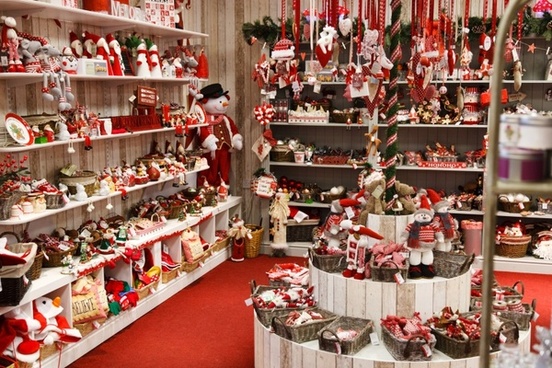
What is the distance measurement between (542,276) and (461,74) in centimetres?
199

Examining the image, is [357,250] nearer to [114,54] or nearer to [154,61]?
[114,54]

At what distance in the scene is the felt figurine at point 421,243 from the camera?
11.7 ft

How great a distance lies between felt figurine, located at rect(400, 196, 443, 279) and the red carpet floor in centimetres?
124

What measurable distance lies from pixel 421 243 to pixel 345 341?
0.71m

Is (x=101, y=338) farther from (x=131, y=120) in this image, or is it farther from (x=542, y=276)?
(x=542, y=276)

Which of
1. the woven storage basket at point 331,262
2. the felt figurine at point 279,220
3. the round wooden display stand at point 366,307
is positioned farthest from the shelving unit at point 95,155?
the woven storage basket at point 331,262

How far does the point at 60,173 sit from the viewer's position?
4.47 metres

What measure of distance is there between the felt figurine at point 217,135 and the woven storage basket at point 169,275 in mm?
1482

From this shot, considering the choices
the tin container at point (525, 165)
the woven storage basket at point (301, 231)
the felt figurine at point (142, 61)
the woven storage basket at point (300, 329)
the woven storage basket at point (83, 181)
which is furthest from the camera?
the woven storage basket at point (301, 231)

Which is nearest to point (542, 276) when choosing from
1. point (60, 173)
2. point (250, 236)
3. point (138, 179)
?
point (250, 236)

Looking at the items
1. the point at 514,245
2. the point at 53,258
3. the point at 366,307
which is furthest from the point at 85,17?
the point at 514,245

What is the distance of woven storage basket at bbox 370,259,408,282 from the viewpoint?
3.48m

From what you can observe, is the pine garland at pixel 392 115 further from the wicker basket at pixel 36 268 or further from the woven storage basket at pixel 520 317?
the wicker basket at pixel 36 268

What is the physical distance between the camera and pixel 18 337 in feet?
11.7
